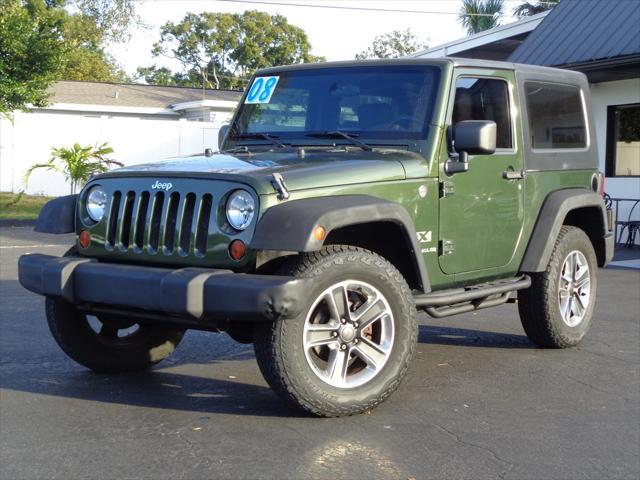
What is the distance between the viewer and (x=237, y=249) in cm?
498

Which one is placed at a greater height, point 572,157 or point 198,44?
point 198,44

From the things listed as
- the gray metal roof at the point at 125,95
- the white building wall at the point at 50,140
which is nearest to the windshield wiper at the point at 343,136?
the white building wall at the point at 50,140

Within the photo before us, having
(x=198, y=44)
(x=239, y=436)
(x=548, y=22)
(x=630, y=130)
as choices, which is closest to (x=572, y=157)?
(x=239, y=436)

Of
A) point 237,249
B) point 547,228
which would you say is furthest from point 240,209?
point 547,228

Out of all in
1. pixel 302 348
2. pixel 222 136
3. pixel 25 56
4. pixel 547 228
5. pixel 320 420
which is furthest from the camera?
→ pixel 25 56

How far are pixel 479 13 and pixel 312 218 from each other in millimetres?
38893

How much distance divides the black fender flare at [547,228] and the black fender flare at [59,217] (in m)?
3.01

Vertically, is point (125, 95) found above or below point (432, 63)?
above

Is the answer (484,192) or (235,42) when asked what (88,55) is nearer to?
(235,42)

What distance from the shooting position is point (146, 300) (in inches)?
193

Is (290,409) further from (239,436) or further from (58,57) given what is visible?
(58,57)

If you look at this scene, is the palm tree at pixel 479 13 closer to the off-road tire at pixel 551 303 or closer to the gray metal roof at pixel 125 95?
the gray metal roof at pixel 125 95

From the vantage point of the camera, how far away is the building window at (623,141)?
16086mm

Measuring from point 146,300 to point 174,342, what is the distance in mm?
1650
